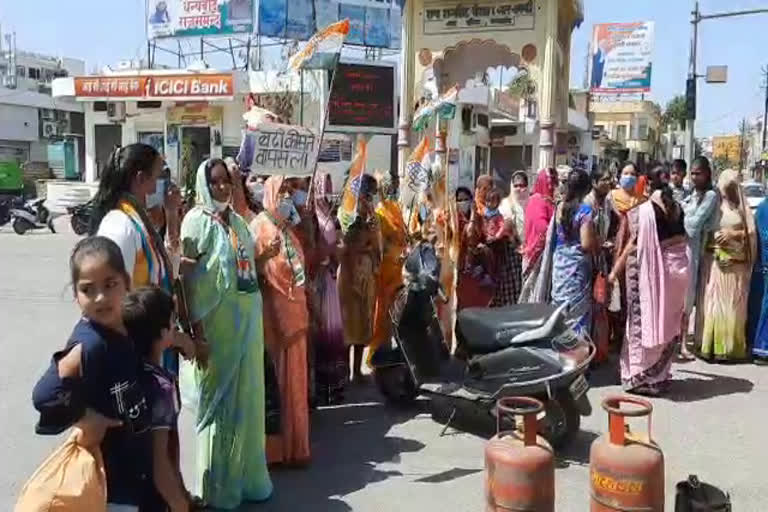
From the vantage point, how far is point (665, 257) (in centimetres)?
550

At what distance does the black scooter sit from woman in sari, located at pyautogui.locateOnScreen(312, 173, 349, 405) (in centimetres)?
30

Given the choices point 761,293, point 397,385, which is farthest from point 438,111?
point 761,293

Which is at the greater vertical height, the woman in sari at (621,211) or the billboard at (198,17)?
the billboard at (198,17)

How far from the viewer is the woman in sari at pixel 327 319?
5.10 meters

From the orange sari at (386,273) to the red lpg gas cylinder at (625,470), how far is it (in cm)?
300

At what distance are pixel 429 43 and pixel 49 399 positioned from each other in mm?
17579

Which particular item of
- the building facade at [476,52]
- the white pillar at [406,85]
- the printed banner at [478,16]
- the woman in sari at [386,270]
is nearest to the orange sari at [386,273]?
the woman in sari at [386,270]

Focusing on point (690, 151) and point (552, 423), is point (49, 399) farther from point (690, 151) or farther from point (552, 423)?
point (690, 151)

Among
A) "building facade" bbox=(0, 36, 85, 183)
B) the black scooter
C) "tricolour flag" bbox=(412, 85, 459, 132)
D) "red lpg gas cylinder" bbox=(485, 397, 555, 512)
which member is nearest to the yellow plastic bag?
"red lpg gas cylinder" bbox=(485, 397, 555, 512)

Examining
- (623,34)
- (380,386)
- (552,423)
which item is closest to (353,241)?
(380,386)

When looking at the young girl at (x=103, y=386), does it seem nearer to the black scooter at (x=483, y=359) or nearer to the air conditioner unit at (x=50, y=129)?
the black scooter at (x=483, y=359)

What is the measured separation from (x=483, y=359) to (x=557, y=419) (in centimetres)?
53

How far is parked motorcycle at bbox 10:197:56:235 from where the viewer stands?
18.0 meters

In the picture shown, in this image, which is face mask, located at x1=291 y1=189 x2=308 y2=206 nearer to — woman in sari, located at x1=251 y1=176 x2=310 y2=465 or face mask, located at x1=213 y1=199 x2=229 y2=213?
woman in sari, located at x1=251 y1=176 x2=310 y2=465
